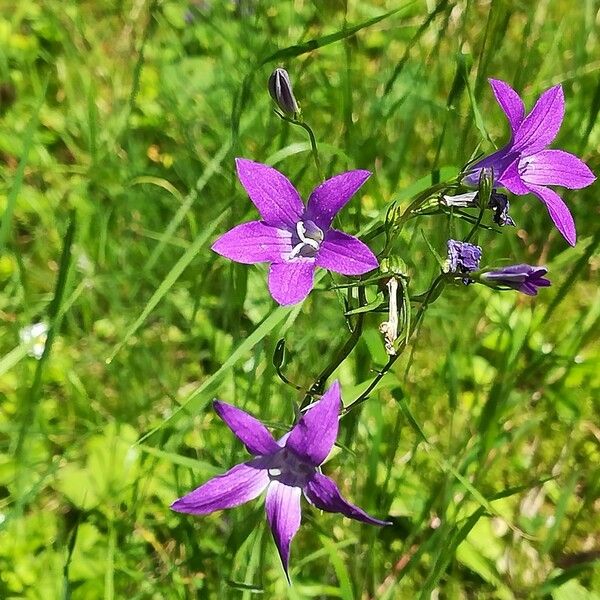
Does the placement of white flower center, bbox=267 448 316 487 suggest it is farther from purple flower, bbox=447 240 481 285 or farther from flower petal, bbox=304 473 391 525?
purple flower, bbox=447 240 481 285

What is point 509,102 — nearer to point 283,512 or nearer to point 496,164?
point 496,164

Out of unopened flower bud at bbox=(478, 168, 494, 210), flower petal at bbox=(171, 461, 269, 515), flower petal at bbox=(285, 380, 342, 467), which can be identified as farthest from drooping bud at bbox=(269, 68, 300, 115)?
flower petal at bbox=(171, 461, 269, 515)

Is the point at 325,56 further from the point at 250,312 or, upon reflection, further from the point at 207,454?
the point at 207,454

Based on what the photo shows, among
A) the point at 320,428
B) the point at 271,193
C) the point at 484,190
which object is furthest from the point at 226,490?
the point at 484,190

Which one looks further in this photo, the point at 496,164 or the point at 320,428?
the point at 496,164

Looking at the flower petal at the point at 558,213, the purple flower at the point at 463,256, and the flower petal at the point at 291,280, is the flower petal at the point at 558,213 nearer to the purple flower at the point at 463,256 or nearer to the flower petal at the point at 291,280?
the purple flower at the point at 463,256
